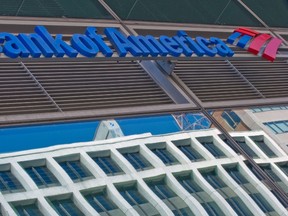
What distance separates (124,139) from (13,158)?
14.4 ft

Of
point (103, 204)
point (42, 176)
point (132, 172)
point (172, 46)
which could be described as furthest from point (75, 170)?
point (172, 46)

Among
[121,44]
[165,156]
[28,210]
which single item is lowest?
[28,210]

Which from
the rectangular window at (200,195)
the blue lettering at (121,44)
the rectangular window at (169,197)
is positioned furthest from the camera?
the blue lettering at (121,44)

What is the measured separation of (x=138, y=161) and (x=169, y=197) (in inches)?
65.9

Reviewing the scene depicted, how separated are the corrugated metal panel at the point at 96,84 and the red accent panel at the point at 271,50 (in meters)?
6.50

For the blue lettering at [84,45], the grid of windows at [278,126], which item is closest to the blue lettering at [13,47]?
the blue lettering at [84,45]

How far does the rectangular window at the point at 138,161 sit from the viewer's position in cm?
2685

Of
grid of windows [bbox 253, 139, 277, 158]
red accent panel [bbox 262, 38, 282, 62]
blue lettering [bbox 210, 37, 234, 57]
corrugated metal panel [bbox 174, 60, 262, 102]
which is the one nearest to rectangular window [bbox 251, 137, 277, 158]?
grid of windows [bbox 253, 139, 277, 158]

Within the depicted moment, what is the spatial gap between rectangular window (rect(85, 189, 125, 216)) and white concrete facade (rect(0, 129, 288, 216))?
0.43 feet

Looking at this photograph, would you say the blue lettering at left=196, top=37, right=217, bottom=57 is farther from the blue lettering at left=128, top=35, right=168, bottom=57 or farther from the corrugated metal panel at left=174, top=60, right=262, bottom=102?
the blue lettering at left=128, top=35, right=168, bottom=57

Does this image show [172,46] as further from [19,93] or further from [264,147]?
[19,93]

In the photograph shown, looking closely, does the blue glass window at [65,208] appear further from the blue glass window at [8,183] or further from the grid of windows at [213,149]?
the grid of windows at [213,149]

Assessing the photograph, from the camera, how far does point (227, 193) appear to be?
27.8m

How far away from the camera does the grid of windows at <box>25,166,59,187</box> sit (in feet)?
80.5
